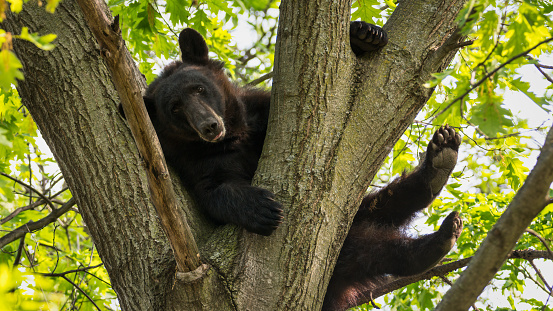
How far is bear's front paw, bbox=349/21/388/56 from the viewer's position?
12.8 feet

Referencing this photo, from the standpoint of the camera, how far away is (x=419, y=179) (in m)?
5.36

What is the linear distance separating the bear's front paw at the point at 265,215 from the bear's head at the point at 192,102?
143cm

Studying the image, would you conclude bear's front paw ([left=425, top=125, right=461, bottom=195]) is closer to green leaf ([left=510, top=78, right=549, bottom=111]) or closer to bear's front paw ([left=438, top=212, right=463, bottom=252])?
bear's front paw ([left=438, top=212, right=463, bottom=252])

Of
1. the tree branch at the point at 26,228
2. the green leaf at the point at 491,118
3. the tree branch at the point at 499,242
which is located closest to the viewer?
the tree branch at the point at 499,242

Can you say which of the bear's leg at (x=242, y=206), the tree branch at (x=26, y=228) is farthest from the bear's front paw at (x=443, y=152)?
the tree branch at (x=26, y=228)

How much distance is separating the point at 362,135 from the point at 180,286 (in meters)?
1.64

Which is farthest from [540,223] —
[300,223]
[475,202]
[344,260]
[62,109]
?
[62,109]

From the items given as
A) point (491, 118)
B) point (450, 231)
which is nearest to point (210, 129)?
point (450, 231)

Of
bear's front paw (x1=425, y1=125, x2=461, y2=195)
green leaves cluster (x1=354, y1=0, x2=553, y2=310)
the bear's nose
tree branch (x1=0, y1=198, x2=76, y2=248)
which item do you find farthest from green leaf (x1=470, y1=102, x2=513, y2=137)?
tree branch (x1=0, y1=198, x2=76, y2=248)

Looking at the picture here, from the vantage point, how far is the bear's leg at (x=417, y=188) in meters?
5.00

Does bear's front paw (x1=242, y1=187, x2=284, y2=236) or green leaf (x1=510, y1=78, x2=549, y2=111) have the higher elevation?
green leaf (x1=510, y1=78, x2=549, y2=111)

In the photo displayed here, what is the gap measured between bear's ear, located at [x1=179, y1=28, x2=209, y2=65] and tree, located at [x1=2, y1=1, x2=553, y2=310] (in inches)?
75.9

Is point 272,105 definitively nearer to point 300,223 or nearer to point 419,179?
point 300,223

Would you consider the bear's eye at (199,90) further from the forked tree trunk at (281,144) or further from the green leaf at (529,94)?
the green leaf at (529,94)
